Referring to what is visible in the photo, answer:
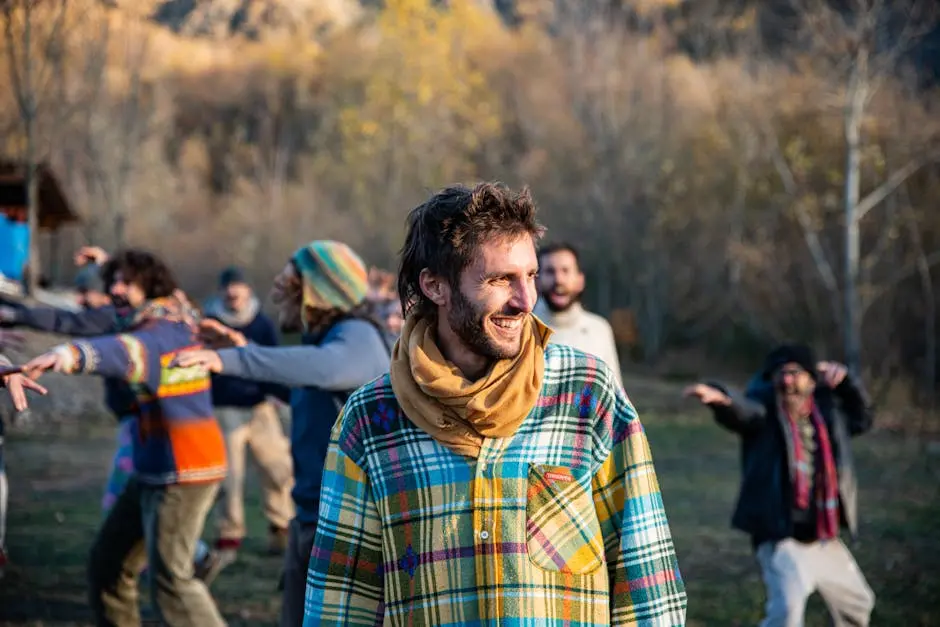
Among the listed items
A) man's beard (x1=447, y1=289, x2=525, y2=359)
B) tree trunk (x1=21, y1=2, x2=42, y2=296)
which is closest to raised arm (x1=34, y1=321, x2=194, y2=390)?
man's beard (x1=447, y1=289, x2=525, y2=359)

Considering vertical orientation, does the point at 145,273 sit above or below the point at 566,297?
above

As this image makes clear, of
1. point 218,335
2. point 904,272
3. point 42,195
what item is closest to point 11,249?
point 42,195

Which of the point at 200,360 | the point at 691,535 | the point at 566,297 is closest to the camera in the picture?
the point at 200,360

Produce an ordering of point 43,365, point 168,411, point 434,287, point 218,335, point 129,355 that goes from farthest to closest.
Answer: point 168,411 < point 129,355 < point 218,335 < point 43,365 < point 434,287

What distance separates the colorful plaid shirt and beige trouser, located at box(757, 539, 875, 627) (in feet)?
11.2

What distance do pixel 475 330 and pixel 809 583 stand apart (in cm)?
383

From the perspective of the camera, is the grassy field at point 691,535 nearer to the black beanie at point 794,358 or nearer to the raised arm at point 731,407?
the raised arm at point 731,407

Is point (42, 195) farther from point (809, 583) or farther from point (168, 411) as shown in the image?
point (809, 583)

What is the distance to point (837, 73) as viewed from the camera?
61.6ft

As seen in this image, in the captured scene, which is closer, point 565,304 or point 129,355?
point 129,355

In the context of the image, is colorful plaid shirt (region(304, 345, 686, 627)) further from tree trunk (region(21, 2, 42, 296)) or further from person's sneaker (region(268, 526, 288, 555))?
tree trunk (region(21, 2, 42, 296))

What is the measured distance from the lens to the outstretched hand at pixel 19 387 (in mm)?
3869

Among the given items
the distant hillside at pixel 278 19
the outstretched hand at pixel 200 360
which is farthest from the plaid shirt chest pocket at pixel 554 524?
the distant hillside at pixel 278 19

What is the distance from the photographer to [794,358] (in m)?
6.17
